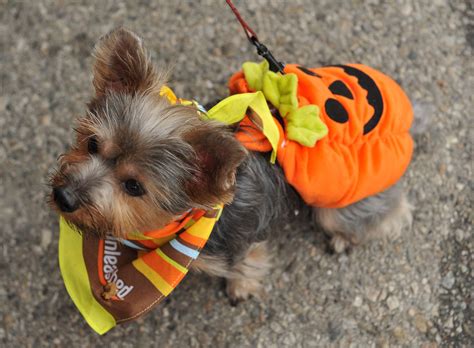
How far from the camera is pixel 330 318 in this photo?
346cm

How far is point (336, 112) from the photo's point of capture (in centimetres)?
273

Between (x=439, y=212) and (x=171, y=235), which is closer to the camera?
(x=171, y=235)

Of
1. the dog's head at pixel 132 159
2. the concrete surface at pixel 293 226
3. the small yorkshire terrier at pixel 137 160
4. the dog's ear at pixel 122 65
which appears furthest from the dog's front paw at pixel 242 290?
the dog's ear at pixel 122 65

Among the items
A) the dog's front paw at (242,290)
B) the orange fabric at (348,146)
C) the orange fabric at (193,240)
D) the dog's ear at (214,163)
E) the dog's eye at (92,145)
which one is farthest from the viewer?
the dog's front paw at (242,290)

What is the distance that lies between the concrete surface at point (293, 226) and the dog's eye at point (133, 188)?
1311 mm

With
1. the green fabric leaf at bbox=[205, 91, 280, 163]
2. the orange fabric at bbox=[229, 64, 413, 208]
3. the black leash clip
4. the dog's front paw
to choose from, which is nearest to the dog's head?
the green fabric leaf at bbox=[205, 91, 280, 163]

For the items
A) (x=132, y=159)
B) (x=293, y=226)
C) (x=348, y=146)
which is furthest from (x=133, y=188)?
(x=293, y=226)

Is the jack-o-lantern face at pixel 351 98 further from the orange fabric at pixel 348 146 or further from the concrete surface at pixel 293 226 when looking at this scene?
the concrete surface at pixel 293 226

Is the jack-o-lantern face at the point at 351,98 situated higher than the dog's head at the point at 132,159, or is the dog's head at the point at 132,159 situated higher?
the dog's head at the point at 132,159

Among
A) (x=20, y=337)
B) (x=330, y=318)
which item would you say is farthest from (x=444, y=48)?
(x=20, y=337)

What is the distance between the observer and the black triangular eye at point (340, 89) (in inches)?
111

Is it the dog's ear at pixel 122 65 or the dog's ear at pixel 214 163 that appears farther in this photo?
the dog's ear at pixel 122 65

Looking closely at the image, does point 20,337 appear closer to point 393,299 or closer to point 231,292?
point 231,292

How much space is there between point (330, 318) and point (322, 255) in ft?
1.34
